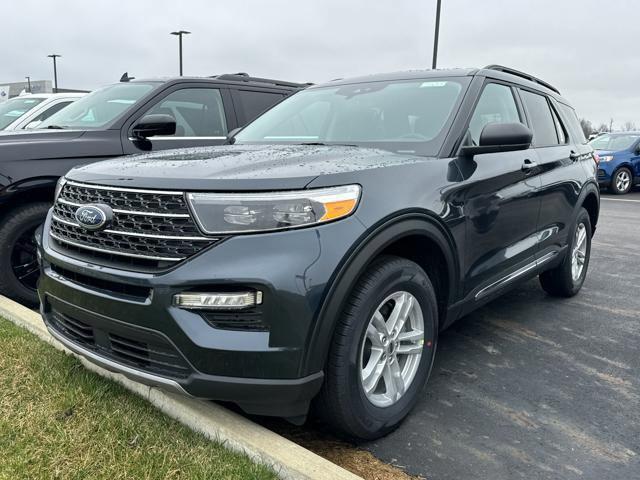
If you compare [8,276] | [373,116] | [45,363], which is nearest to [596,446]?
[373,116]

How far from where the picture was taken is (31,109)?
7.48 m

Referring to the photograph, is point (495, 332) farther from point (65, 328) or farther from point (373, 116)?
point (65, 328)

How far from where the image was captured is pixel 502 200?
3.41m

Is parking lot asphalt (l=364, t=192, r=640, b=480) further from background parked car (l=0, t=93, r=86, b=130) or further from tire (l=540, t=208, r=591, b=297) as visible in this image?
background parked car (l=0, t=93, r=86, b=130)

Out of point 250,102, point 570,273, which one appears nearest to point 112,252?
point 250,102

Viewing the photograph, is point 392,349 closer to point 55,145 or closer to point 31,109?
point 55,145

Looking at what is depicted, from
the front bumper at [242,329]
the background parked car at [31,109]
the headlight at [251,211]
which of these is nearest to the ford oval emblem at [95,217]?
the front bumper at [242,329]

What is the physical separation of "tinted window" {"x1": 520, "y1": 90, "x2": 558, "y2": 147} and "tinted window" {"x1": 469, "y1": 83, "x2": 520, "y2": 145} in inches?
10.7

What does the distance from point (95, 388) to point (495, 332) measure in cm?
276

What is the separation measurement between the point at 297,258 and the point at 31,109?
22.2ft

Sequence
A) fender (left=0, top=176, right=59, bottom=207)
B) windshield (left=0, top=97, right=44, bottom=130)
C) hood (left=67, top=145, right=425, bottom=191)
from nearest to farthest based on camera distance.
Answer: hood (left=67, top=145, right=425, bottom=191) < fender (left=0, top=176, right=59, bottom=207) < windshield (left=0, top=97, right=44, bottom=130)

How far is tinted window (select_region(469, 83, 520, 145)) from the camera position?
11.1ft

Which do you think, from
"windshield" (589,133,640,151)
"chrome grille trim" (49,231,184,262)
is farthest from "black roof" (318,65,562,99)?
"windshield" (589,133,640,151)

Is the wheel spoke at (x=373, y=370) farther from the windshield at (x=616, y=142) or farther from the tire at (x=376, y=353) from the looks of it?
the windshield at (x=616, y=142)
